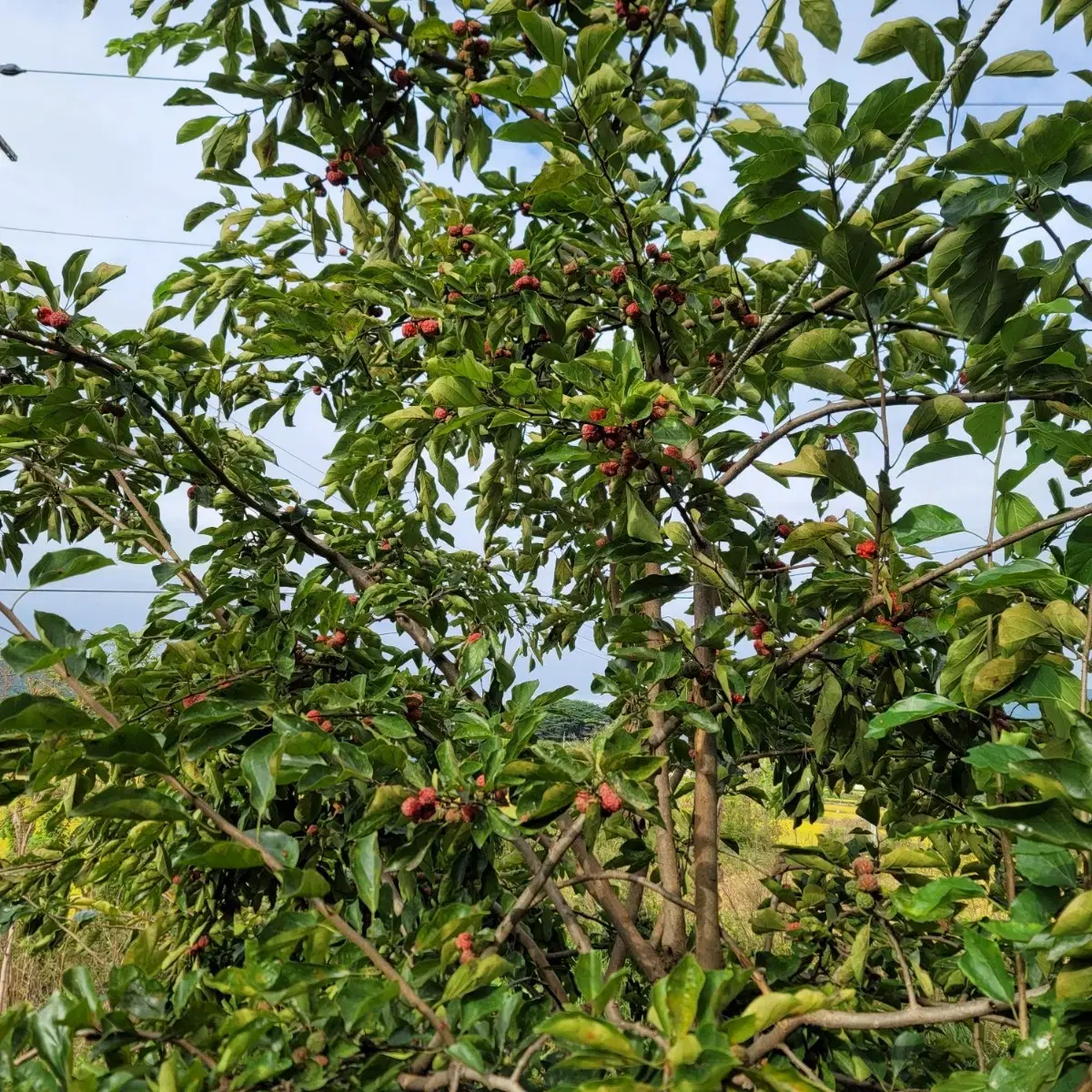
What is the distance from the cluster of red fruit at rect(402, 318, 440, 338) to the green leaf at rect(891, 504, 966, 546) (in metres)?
0.85

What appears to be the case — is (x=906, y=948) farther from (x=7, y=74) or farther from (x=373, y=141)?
(x=7, y=74)

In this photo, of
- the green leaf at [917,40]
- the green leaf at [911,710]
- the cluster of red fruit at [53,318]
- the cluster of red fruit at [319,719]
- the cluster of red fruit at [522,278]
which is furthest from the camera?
the cluster of red fruit at [522,278]

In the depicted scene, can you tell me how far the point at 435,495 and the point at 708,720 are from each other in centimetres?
72

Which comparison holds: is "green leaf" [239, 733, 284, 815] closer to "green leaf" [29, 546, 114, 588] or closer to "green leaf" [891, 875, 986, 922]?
"green leaf" [29, 546, 114, 588]

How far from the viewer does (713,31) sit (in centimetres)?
130

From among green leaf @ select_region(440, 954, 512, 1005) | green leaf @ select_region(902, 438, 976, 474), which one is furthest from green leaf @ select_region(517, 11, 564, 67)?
green leaf @ select_region(440, 954, 512, 1005)

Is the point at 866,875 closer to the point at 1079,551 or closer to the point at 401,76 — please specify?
the point at 1079,551

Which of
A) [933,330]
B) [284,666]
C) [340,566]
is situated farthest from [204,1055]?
[933,330]

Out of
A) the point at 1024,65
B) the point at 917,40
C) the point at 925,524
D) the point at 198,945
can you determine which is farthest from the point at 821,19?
the point at 198,945

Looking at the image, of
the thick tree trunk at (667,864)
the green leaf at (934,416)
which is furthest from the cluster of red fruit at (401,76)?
the green leaf at (934,416)

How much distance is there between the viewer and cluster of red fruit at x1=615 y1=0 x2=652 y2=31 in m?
1.42

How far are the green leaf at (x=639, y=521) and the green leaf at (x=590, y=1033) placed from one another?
1.67 feet

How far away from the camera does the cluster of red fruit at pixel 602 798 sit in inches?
31.6

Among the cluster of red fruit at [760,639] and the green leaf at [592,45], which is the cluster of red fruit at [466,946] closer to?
the cluster of red fruit at [760,639]
